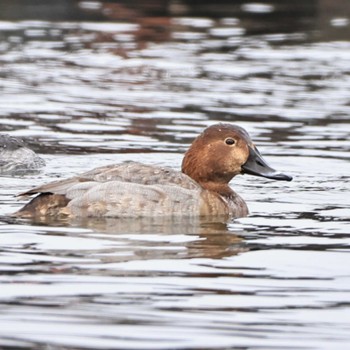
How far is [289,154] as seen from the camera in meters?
15.4

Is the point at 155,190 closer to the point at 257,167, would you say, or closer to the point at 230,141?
the point at 230,141

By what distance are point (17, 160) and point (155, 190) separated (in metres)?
3.13

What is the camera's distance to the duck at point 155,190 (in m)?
11.3

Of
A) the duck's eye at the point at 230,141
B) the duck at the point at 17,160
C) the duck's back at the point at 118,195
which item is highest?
the duck's eye at the point at 230,141

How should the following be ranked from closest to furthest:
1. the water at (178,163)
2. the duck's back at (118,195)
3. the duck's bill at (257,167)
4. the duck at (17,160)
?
the water at (178,163) < the duck's back at (118,195) < the duck's bill at (257,167) < the duck at (17,160)

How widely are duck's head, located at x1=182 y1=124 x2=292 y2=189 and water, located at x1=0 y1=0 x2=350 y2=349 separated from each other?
0.41 m

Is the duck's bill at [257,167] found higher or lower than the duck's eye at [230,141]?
lower

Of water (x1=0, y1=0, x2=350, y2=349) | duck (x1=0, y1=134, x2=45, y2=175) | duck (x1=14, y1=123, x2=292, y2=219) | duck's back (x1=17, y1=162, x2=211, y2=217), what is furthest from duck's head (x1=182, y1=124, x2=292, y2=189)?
duck (x1=0, y1=134, x2=45, y2=175)

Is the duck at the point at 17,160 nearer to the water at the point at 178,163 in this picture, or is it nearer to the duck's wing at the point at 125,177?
the water at the point at 178,163

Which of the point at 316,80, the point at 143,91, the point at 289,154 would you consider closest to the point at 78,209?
the point at 289,154

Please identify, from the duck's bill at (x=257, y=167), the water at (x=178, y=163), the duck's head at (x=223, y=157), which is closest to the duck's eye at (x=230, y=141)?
the duck's head at (x=223, y=157)

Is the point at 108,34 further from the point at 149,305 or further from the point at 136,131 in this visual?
the point at 149,305

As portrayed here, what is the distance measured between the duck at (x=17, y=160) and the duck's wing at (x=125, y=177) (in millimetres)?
2760

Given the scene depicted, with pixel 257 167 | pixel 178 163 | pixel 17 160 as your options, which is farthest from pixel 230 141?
pixel 17 160
